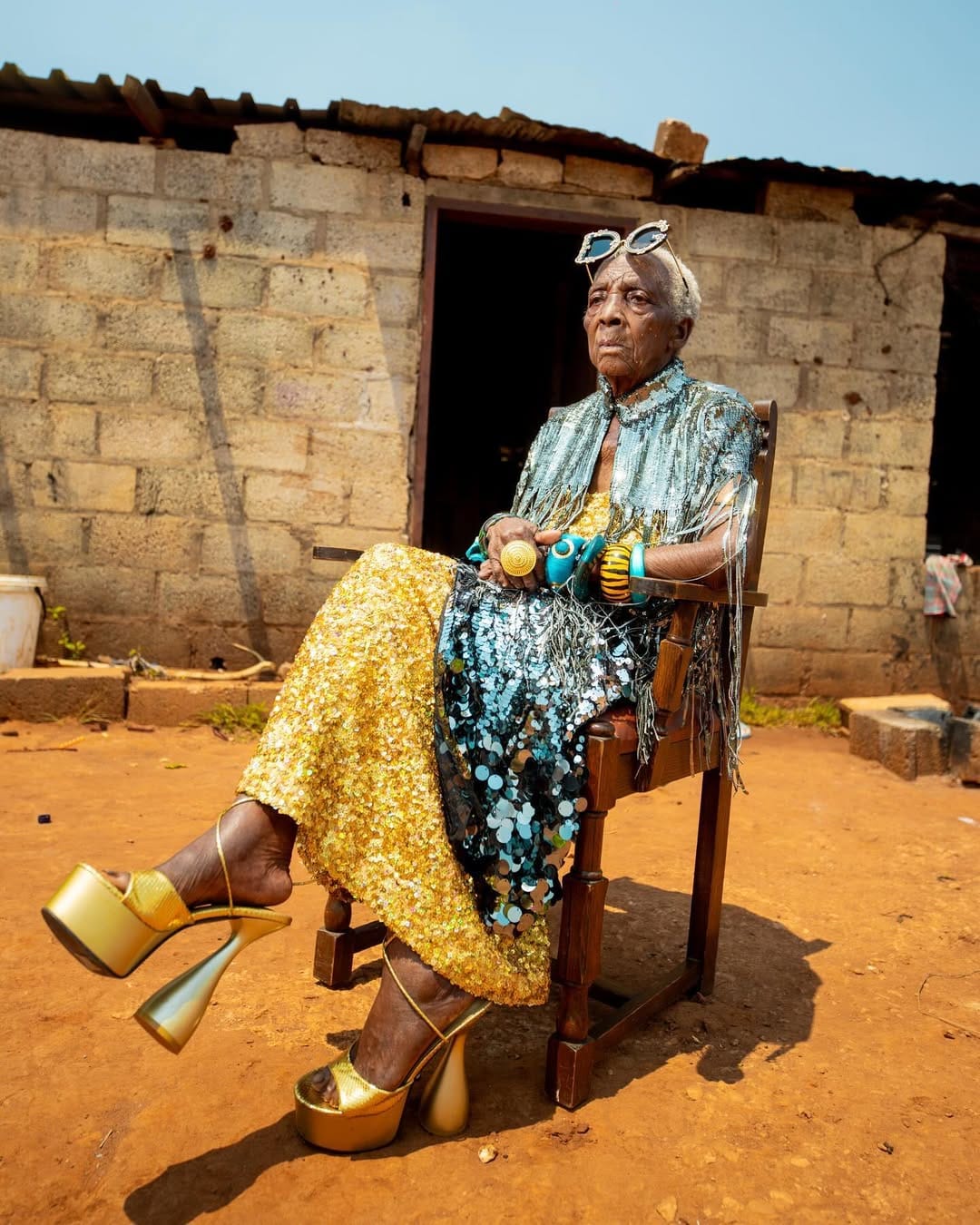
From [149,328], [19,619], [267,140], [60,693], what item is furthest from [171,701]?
[267,140]

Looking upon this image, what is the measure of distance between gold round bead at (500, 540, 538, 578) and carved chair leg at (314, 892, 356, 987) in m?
Result: 0.91

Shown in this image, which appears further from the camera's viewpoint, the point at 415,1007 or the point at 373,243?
the point at 373,243

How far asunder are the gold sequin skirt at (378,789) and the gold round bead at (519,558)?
0.32m

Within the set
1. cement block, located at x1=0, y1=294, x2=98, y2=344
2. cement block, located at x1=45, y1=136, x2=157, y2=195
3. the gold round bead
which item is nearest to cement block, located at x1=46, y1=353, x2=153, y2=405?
cement block, located at x1=0, y1=294, x2=98, y2=344

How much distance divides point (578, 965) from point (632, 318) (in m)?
1.53

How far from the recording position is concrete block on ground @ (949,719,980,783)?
495 cm

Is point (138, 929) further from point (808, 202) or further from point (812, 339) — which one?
point (808, 202)

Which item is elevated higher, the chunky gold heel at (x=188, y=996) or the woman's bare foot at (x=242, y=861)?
the woman's bare foot at (x=242, y=861)

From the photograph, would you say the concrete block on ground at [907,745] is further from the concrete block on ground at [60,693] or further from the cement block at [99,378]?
the cement block at [99,378]

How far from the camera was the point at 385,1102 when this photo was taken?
1.68 m

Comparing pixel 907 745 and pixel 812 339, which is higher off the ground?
pixel 812 339

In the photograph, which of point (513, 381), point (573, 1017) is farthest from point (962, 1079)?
point (513, 381)

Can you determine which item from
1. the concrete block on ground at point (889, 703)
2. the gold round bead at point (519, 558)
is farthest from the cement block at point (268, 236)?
the concrete block on ground at point (889, 703)

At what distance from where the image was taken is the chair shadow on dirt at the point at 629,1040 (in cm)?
161
